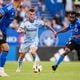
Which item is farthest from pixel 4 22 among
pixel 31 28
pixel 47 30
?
pixel 47 30

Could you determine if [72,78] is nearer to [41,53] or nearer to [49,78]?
[49,78]

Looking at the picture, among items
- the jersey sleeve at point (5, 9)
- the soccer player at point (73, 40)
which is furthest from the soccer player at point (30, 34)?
the jersey sleeve at point (5, 9)

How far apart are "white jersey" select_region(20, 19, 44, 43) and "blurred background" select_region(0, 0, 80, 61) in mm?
7364

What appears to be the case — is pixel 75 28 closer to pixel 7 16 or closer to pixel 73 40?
pixel 73 40

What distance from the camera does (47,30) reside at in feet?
89.9

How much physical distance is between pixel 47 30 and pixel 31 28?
8371 millimetres

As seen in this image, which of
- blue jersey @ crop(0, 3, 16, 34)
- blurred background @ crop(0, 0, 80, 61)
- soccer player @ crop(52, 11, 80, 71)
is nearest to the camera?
blue jersey @ crop(0, 3, 16, 34)

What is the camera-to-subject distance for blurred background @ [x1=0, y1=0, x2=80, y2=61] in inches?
1057

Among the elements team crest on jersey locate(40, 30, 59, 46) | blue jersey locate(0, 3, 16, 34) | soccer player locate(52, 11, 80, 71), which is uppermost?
blue jersey locate(0, 3, 16, 34)

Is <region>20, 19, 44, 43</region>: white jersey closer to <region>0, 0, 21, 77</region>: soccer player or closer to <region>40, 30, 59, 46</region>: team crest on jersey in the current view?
<region>0, 0, 21, 77</region>: soccer player

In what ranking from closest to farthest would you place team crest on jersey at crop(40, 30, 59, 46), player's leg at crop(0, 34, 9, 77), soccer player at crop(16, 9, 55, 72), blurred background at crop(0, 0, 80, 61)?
player's leg at crop(0, 34, 9, 77), soccer player at crop(16, 9, 55, 72), blurred background at crop(0, 0, 80, 61), team crest on jersey at crop(40, 30, 59, 46)

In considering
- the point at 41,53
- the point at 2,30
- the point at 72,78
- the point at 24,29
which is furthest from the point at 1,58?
the point at 41,53

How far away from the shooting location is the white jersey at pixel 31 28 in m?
19.0

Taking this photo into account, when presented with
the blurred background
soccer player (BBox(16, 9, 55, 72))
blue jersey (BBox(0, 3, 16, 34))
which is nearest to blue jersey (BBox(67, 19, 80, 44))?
soccer player (BBox(16, 9, 55, 72))
